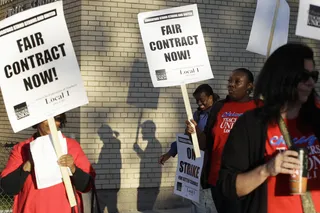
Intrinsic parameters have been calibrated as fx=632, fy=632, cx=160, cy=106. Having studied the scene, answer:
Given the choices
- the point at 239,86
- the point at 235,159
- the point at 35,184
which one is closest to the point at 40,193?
the point at 35,184

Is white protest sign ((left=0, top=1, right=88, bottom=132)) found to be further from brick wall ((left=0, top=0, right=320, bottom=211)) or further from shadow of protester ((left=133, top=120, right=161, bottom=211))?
shadow of protester ((left=133, top=120, right=161, bottom=211))

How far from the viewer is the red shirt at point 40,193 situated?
4.44m

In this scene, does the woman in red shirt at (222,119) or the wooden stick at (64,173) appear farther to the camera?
the woman in red shirt at (222,119)

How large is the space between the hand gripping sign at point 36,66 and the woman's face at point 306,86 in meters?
2.10

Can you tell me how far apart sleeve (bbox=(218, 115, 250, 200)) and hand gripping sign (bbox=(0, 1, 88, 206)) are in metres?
1.86

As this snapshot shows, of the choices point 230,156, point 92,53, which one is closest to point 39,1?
point 92,53

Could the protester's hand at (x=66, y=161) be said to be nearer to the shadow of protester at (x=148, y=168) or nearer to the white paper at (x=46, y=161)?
the white paper at (x=46, y=161)

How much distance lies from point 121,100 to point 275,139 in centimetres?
668

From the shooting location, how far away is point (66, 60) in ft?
15.0

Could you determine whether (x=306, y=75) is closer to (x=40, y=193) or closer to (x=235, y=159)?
(x=235, y=159)

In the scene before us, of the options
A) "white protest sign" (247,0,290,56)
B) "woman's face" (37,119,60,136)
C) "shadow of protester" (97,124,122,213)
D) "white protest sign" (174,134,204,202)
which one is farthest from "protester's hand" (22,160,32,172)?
"shadow of protester" (97,124,122,213)

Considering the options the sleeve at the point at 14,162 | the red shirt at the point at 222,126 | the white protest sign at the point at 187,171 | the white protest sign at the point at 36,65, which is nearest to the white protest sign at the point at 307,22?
the red shirt at the point at 222,126

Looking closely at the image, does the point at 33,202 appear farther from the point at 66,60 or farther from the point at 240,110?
the point at 240,110

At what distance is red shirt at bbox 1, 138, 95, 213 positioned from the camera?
444 cm
